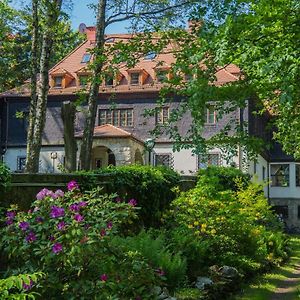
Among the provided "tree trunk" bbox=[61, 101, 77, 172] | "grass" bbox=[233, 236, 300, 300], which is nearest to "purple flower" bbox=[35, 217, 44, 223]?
"grass" bbox=[233, 236, 300, 300]

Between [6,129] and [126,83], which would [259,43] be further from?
[6,129]

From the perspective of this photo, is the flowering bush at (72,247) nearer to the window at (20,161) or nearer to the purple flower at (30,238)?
the purple flower at (30,238)

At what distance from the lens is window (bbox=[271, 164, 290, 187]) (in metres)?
41.3

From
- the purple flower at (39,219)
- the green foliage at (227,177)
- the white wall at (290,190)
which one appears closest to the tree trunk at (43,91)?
the green foliage at (227,177)

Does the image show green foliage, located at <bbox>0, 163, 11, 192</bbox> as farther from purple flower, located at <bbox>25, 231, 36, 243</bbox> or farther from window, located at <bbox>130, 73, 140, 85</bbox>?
window, located at <bbox>130, 73, 140, 85</bbox>

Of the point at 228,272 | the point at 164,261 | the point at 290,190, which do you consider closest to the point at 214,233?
the point at 228,272

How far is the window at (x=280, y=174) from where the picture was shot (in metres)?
41.3

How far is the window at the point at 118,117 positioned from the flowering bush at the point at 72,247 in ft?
94.8

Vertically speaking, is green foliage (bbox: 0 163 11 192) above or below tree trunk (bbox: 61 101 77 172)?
below

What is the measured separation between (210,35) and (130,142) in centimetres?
2564

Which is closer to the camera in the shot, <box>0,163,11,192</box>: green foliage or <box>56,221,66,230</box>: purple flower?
<box>56,221,66,230</box>: purple flower

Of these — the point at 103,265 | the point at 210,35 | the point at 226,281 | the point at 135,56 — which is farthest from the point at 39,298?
the point at 226,281

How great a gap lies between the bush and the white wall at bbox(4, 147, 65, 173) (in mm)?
19771

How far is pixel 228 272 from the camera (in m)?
11.2
